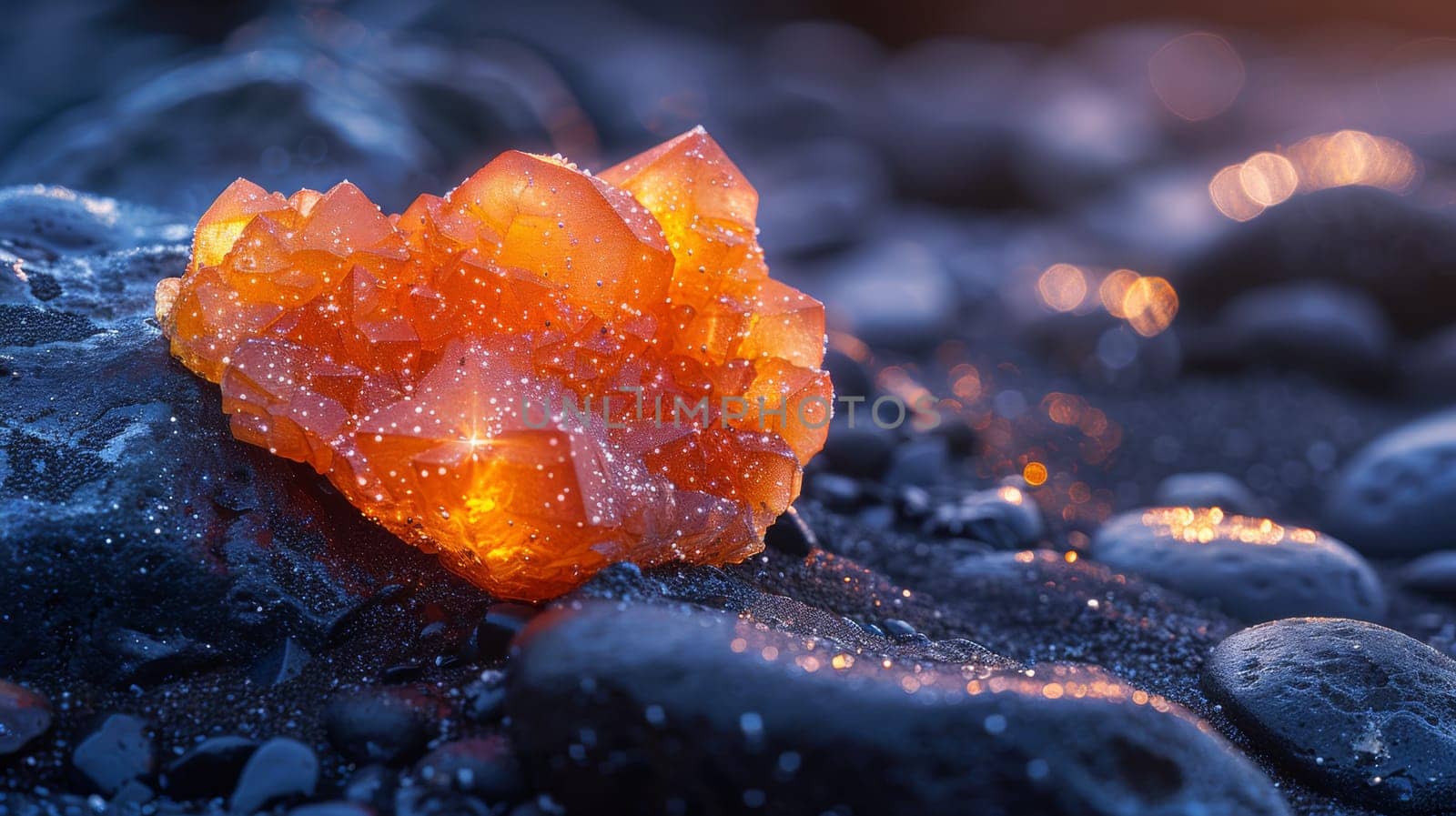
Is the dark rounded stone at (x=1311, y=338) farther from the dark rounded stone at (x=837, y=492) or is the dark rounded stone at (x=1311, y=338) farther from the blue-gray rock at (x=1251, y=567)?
the dark rounded stone at (x=837, y=492)

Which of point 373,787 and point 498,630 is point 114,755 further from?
point 498,630

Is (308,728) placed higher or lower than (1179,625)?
higher

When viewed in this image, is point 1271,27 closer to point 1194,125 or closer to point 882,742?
point 1194,125

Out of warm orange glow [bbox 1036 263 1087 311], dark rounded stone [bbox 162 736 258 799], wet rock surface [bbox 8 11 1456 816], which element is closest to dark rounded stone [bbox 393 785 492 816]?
wet rock surface [bbox 8 11 1456 816]

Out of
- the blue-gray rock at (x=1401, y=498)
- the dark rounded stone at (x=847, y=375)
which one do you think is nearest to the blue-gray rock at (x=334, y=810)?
the dark rounded stone at (x=847, y=375)

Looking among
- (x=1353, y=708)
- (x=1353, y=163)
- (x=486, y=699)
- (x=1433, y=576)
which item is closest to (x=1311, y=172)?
(x=1353, y=163)

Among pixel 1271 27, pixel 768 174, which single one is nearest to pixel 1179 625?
pixel 768 174
